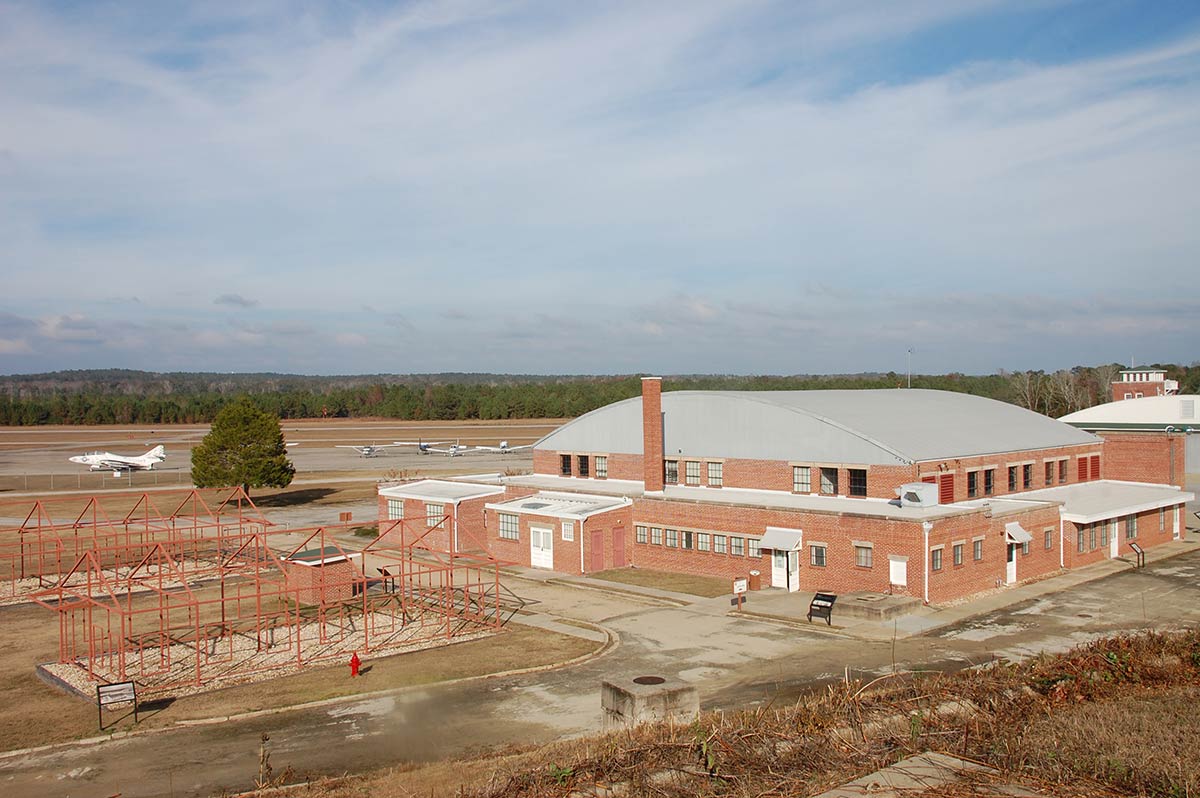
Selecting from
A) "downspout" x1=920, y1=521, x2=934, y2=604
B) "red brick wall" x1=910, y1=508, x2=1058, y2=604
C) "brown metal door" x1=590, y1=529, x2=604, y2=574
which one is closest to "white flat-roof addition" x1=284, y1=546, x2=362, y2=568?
"brown metal door" x1=590, y1=529, x2=604, y2=574

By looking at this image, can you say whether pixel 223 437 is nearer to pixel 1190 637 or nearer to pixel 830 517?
pixel 830 517

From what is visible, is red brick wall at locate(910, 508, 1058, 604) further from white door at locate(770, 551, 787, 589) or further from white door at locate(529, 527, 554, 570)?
white door at locate(529, 527, 554, 570)

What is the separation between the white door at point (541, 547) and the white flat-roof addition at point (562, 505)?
35.6 inches

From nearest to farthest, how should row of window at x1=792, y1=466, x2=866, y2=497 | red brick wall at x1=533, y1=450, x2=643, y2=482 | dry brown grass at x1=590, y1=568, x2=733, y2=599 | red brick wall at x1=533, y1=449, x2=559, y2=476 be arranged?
dry brown grass at x1=590, y1=568, x2=733, y2=599 → row of window at x1=792, y1=466, x2=866, y2=497 → red brick wall at x1=533, y1=450, x2=643, y2=482 → red brick wall at x1=533, y1=449, x2=559, y2=476

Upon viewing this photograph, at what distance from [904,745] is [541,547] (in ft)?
101

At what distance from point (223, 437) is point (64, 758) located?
47.3 m

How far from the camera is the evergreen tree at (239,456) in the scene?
216 feet

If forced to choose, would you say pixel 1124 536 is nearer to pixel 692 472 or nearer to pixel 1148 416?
pixel 692 472

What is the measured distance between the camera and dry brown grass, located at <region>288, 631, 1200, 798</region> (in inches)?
524

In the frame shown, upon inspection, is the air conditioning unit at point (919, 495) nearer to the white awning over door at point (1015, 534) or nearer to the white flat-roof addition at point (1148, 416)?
the white awning over door at point (1015, 534)

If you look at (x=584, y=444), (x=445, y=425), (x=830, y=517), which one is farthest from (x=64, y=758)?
(x=445, y=425)

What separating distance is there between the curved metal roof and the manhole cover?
59.0 ft

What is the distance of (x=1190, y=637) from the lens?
2441cm

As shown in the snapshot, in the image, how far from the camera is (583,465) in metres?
51.8
